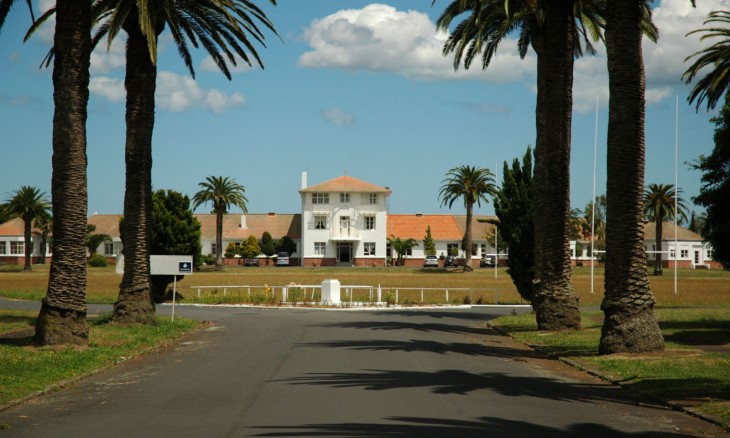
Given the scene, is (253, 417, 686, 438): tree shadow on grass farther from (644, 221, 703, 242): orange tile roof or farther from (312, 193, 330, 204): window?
(644, 221, 703, 242): orange tile roof

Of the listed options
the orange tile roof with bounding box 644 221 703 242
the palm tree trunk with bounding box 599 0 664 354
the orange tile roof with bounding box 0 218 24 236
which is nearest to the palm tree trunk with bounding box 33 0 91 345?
the palm tree trunk with bounding box 599 0 664 354

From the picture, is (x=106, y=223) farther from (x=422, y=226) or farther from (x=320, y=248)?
(x=422, y=226)

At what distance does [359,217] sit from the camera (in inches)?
4193

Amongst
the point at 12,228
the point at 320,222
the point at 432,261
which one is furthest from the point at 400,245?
the point at 12,228

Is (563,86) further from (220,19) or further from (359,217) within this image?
(359,217)

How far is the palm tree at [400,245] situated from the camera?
108938 millimetres

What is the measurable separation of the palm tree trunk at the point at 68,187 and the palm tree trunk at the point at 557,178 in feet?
41.8

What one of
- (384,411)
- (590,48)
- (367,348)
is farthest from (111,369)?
(590,48)

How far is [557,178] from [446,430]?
16070mm

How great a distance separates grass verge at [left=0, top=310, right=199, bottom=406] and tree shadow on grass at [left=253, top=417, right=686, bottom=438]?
5.25 metres

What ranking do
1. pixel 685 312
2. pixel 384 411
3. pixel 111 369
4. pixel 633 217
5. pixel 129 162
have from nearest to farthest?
pixel 384 411 → pixel 111 369 → pixel 633 217 → pixel 129 162 → pixel 685 312

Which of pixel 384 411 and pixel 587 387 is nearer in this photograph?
pixel 384 411

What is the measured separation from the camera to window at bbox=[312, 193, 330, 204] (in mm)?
106812

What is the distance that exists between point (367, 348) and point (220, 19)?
11.3 metres
